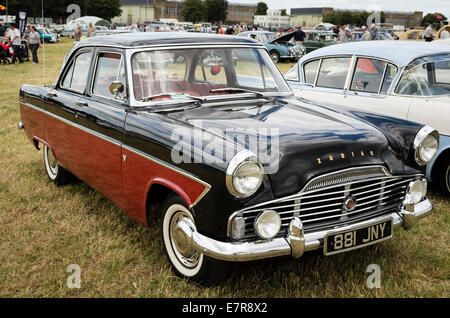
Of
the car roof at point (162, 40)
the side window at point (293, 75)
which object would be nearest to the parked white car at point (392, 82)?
the side window at point (293, 75)

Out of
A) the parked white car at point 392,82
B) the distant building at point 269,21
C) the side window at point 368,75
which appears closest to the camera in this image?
the parked white car at point 392,82

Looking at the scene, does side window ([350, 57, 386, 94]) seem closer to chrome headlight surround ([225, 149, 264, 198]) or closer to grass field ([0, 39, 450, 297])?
grass field ([0, 39, 450, 297])

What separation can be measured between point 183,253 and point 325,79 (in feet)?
12.2

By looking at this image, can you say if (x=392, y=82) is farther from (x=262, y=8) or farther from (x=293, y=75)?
(x=262, y=8)

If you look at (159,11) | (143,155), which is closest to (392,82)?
(143,155)

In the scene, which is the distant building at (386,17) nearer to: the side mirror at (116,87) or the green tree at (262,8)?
the green tree at (262,8)

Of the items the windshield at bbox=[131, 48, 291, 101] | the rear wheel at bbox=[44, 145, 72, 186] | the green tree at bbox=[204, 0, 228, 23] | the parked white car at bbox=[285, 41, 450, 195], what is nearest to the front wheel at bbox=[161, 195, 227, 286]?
the windshield at bbox=[131, 48, 291, 101]

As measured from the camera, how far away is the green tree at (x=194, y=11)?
112m

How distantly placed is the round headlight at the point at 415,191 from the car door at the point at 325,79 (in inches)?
98.2

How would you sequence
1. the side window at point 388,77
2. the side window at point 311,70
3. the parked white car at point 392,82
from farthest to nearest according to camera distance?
1. the side window at point 311,70
2. the side window at point 388,77
3. the parked white car at point 392,82

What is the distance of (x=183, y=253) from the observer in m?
3.12

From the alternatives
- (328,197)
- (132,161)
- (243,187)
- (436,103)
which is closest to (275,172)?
(243,187)

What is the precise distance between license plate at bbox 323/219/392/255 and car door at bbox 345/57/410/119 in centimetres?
236
